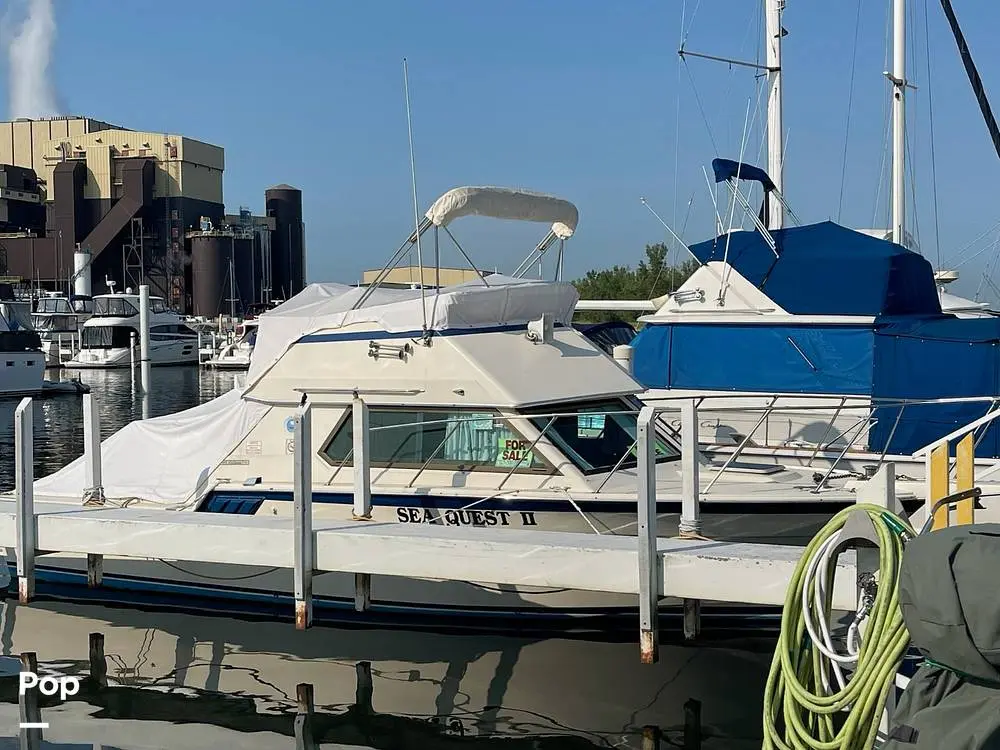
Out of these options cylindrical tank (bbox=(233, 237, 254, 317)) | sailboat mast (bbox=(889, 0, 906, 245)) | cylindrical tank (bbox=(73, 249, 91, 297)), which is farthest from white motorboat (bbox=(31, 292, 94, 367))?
sailboat mast (bbox=(889, 0, 906, 245))

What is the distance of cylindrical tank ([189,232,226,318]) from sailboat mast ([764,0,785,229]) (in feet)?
254

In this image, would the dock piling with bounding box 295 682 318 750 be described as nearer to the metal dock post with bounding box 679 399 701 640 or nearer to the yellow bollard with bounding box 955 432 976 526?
the metal dock post with bounding box 679 399 701 640

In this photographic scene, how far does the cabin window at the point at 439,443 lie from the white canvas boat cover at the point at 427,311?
0.81 m

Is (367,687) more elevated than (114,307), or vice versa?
(114,307)

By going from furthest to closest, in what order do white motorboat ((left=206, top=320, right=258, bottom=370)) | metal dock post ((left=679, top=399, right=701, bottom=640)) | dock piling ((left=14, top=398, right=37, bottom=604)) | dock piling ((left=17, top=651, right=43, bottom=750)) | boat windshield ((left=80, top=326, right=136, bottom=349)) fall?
boat windshield ((left=80, top=326, right=136, bottom=349)) → white motorboat ((left=206, top=320, right=258, bottom=370)) → dock piling ((left=14, top=398, right=37, bottom=604)) → dock piling ((left=17, top=651, right=43, bottom=750)) → metal dock post ((left=679, top=399, right=701, bottom=640))

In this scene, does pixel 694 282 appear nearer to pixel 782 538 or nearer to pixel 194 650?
pixel 782 538

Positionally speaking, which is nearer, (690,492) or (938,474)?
(938,474)

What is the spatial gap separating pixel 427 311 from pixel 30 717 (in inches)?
173

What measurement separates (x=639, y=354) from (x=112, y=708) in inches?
350

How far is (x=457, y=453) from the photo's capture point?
8.88m

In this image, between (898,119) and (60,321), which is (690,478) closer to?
(898,119)

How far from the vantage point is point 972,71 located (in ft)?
25.9

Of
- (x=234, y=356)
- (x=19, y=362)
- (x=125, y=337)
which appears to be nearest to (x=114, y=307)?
(x=125, y=337)

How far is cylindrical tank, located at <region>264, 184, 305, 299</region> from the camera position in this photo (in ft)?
325
